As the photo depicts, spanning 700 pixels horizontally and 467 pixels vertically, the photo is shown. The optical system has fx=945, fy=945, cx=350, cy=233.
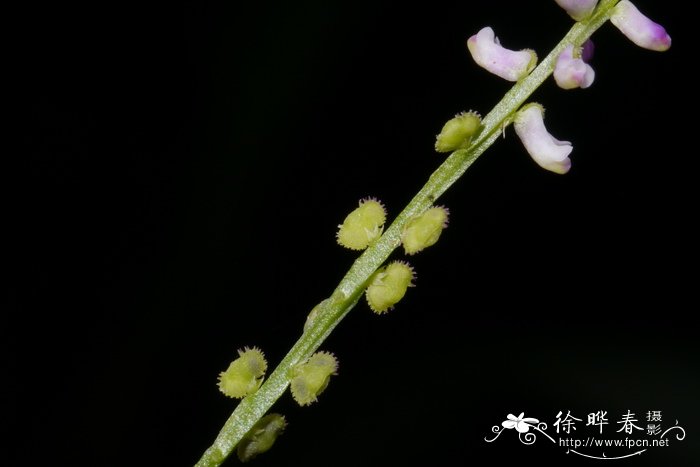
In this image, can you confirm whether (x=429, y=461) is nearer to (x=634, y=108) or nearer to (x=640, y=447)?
(x=640, y=447)

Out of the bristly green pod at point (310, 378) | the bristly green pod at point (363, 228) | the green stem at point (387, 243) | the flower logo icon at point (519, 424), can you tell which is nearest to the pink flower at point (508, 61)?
the green stem at point (387, 243)

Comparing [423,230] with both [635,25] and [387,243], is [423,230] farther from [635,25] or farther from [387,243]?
[635,25]

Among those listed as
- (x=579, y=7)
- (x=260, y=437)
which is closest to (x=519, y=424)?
(x=260, y=437)

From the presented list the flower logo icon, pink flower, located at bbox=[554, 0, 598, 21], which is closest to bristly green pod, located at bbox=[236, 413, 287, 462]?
pink flower, located at bbox=[554, 0, 598, 21]

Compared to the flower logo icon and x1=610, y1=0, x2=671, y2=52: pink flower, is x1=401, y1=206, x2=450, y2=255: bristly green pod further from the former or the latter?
the flower logo icon

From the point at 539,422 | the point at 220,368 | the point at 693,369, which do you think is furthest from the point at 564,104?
the point at 220,368

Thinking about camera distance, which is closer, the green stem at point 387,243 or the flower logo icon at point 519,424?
the green stem at point 387,243

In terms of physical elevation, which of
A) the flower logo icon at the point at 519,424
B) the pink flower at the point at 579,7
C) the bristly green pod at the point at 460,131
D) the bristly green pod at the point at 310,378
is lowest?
the bristly green pod at the point at 310,378

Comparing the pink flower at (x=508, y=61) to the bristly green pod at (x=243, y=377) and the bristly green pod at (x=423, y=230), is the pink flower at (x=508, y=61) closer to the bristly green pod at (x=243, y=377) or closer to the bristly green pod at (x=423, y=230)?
the bristly green pod at (x=423, y=230)

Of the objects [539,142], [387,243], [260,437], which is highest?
[539,142]
